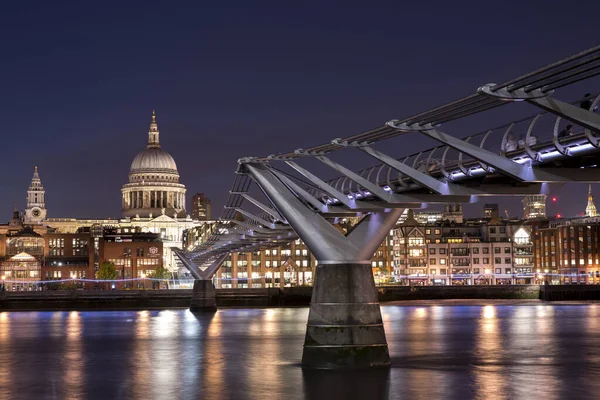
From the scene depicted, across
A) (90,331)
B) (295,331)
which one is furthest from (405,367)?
(90,331)

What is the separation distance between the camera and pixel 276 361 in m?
50.9

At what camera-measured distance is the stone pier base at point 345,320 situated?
3959 cm

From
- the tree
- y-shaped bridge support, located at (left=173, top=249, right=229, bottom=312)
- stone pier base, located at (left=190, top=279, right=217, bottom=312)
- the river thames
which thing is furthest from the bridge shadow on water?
the tree

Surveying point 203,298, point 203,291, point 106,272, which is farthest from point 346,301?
point 106,272

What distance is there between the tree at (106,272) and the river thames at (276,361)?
3619 inches

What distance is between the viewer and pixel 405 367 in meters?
46.3

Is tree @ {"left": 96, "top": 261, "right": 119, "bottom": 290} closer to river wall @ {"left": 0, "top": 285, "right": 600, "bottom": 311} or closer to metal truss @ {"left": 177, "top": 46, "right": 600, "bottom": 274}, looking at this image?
river wall @ {"left": 0, "top": 285, "right": 600, "bottom": 311}

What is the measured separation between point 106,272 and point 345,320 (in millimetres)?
154147

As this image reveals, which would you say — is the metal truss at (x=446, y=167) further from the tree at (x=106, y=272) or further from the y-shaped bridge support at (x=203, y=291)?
the tree at (x=106, y=272)

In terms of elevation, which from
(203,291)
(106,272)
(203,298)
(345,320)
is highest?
(106,272)

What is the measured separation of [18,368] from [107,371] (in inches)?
218

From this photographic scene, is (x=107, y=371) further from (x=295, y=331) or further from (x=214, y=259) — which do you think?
(x=214, y=259)

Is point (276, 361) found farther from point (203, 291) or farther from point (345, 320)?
point (203, 291)

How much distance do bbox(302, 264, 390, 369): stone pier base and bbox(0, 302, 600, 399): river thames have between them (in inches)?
29.1
